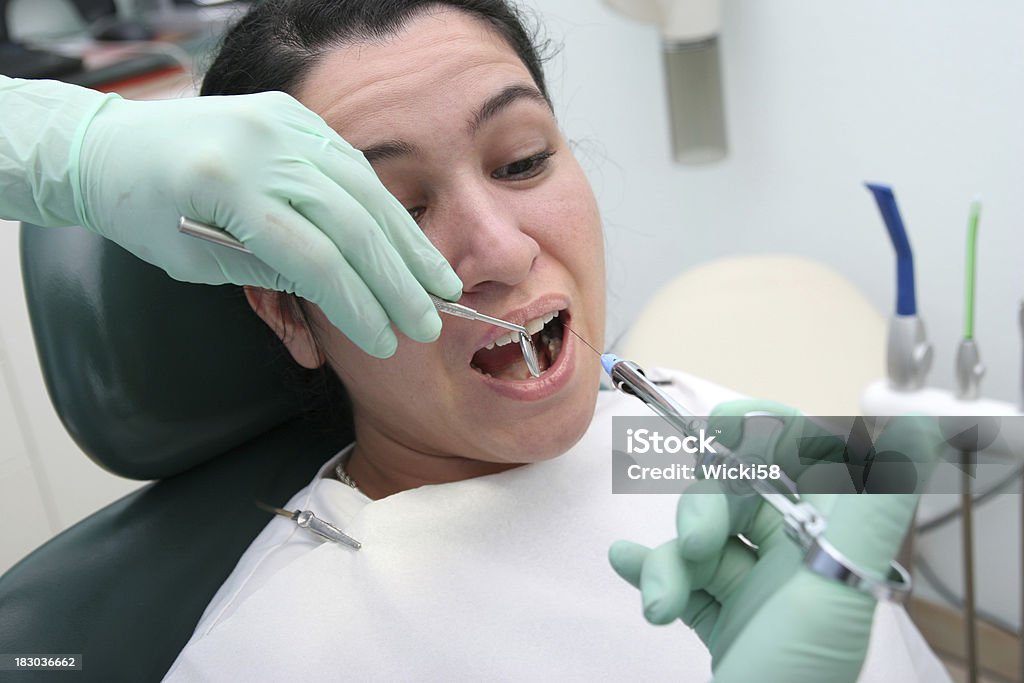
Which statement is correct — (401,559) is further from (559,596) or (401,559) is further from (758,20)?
(758,20)

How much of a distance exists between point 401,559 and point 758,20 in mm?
1701

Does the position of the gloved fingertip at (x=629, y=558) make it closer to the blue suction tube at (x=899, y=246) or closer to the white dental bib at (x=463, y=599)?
the white dental bib at (x=463, y=599)

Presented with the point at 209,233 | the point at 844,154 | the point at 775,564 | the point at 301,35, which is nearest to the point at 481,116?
the point at 301,35

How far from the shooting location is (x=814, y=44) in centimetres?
224

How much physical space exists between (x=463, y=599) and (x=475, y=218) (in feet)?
1.46

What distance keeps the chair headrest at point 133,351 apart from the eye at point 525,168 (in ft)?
1.37

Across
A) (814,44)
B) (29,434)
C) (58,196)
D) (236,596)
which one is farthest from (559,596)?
(814,44)

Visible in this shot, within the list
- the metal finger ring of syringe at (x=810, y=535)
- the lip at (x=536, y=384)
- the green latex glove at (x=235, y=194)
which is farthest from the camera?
the lip at (x=536, y=384)

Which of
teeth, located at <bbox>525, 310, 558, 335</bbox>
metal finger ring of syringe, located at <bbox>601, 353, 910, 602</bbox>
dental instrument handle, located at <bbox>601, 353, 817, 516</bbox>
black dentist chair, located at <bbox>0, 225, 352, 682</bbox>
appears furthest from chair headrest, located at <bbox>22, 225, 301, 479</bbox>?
metal finger ring of syringe, located at <bbox>601, 353, 910, 602</bbox>

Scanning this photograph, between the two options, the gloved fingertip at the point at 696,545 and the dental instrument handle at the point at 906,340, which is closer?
the gloved fingertip at the point at 696,545

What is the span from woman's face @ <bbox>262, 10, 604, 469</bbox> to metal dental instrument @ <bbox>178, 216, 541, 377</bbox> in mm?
24

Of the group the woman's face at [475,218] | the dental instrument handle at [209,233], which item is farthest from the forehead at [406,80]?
the dental instrument handle at [209,233]

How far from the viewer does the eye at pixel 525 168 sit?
117 centimetres

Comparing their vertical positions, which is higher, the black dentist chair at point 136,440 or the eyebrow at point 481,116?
the eyebrow at point 481,116
